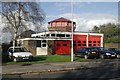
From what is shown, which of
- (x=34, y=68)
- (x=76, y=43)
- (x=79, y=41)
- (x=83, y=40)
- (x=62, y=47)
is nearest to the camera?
(x=34, y=68)

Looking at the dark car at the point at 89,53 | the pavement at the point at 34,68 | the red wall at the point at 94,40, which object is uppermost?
the red wall at the point at 94,40

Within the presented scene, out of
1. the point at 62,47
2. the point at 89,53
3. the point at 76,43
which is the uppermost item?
the point at 76,43

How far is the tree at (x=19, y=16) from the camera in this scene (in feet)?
119

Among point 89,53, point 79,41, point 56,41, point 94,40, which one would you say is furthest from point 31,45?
point 89,53

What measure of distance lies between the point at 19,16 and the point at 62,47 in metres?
11.2

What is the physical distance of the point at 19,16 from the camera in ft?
121

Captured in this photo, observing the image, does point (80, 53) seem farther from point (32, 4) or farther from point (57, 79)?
point (57, 79)

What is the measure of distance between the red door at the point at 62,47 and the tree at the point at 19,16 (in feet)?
22.6

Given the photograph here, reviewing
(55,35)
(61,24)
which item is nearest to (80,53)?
(55,35)

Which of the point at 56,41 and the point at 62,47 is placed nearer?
the point at 56,41

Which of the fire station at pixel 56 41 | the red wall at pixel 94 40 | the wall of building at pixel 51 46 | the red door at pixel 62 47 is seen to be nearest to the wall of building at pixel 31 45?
the fire station at pixel 56 41

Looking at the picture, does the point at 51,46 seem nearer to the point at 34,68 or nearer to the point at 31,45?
the point at 31,45

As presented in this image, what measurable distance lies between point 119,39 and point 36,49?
23.4 meters

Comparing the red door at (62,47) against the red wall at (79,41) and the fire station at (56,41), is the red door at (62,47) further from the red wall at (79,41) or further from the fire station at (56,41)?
the red wall at (79,41)
